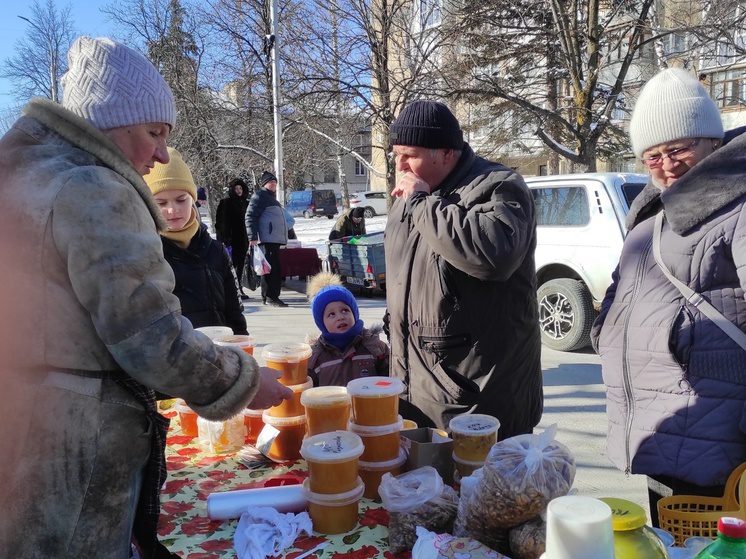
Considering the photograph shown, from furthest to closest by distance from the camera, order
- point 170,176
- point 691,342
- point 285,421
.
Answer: point 170,176
point 285,421
point 691,342

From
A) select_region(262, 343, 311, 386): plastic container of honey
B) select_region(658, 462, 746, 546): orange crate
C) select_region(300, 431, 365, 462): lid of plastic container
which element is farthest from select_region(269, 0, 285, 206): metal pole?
select_region(658, 462, 746, 546): orange crate

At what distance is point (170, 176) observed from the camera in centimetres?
288

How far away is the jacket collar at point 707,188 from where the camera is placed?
5.91 ft

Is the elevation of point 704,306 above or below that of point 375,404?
above

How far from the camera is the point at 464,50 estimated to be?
12.4m

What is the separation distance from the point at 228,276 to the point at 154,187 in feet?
2.18

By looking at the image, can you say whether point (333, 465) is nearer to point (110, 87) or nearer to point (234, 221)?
point (110, 87)

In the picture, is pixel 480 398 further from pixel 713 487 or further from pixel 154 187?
pixel 154 187

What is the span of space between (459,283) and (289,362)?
2.34ft

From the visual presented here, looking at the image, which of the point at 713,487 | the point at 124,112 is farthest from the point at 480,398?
the point at 124,112

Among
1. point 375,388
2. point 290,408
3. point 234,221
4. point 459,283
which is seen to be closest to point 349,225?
point 234,221

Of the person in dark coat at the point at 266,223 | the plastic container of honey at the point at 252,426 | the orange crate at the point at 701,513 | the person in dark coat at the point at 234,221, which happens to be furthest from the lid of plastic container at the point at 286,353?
the person in dark coat at the point at 234,221

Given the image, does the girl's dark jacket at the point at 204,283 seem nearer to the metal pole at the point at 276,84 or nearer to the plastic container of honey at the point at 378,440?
the plastic container of honey at the point at 378,440

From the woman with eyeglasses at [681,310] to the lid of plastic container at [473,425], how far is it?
573 millimetres
